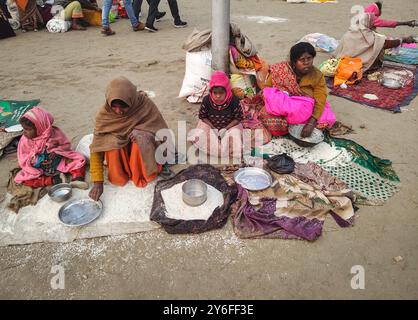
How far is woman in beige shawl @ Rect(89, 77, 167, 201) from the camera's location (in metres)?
2.75

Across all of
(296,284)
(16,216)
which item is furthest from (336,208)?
(16,216)

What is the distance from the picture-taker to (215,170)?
3133mm

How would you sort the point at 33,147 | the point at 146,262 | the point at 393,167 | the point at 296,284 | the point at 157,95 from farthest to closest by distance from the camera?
the point at 157,95 → the point at 393,167 → the point at 33,147 → the point at 146,262 → the point at 296,284

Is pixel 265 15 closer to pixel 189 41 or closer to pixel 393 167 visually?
pixel 189 41

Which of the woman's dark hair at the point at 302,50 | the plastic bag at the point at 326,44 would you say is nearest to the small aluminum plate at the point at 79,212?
the woman's dark hair at the point at 302,50

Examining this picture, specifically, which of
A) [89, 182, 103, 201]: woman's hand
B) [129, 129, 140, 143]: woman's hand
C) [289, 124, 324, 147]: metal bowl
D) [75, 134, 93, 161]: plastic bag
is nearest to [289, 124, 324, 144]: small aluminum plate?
[289, 124, 324, 147]: metal bowl

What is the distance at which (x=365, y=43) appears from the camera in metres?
4.89

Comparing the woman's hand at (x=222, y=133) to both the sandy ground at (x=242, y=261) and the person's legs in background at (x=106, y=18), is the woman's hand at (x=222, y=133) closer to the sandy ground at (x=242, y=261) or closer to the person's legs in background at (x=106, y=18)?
the sandy ground at (x=242, y=261)

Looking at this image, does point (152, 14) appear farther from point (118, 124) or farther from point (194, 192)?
point (194, 192)

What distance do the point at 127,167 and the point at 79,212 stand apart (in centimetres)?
60

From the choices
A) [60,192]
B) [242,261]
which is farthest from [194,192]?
[60,192]

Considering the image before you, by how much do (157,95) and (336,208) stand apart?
3.06m

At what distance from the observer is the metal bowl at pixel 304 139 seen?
3.31 m

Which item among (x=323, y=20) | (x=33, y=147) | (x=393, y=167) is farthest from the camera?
(x=323, y=20)
